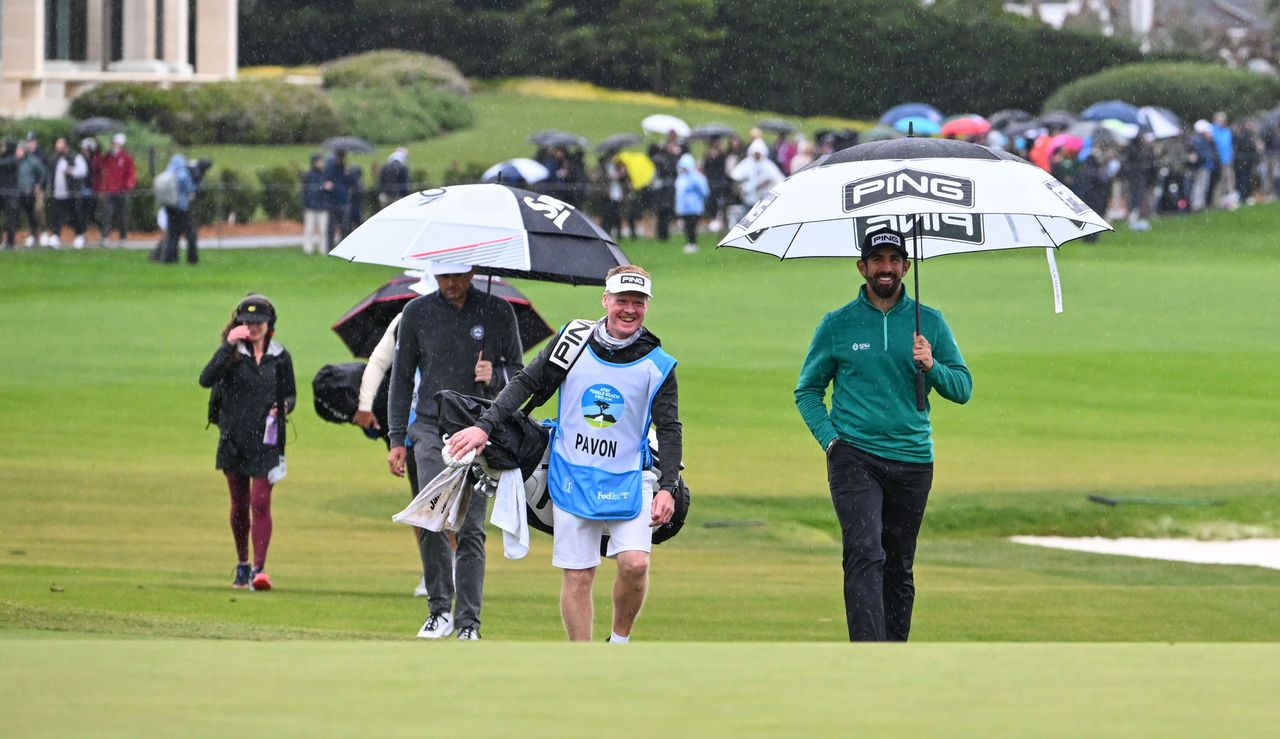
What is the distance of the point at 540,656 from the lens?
218 inches

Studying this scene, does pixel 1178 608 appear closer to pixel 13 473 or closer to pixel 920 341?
pixel 920 341

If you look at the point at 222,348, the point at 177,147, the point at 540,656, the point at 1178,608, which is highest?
the point at 540,656

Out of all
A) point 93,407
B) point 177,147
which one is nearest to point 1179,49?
point 177,147

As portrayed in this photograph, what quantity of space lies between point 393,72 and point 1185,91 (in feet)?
76.1

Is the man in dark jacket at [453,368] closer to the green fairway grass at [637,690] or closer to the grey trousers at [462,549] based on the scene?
the grey trousers at [462,549]

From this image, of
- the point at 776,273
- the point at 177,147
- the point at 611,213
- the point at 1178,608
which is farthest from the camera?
the point at 177,147

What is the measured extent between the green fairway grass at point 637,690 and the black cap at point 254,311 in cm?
589

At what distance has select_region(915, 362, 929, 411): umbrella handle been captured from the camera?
8172 millimetres

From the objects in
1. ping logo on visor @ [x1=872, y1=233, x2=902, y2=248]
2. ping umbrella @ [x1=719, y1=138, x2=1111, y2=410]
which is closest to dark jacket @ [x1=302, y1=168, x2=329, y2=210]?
ping umbrella @ [x1=719, y1=138, x2=1111, y2=410]

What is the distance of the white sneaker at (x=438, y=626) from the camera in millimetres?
9633

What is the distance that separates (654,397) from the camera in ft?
26.4

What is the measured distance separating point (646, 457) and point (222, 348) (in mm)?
4124

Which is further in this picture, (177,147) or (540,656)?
(177,147)

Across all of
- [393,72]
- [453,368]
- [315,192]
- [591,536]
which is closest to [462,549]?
[453,368]
